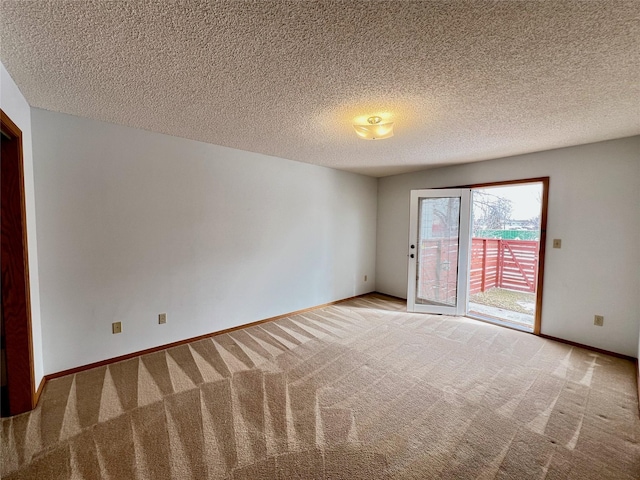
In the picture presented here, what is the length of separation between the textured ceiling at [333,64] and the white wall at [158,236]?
42 centimetres

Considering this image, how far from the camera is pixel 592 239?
2.86m

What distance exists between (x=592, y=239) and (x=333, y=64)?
3.42 metres

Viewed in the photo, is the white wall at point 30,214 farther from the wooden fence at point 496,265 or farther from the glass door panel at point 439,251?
the wooden fence at point 496,265

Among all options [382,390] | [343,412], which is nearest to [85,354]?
[343,412]

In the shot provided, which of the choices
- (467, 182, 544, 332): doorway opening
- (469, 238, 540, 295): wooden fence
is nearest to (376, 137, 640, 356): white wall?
(467, 182, 544, 332): doorway opening

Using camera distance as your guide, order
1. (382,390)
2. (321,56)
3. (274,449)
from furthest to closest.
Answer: (382,390) < (274,449) < (321,56)

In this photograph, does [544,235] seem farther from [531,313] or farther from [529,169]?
[531,313]

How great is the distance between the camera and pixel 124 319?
8.45 feet

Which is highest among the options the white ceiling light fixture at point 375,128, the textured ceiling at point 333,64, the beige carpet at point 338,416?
the textured ceiling at point 333,64

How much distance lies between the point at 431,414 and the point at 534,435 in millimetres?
622

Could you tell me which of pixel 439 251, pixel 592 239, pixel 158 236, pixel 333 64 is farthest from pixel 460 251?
pixel 158 236

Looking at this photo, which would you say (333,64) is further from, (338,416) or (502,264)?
(502,264)

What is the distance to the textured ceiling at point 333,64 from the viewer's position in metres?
1.14

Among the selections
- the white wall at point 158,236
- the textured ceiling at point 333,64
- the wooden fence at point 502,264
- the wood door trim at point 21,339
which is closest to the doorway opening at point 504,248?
the wooden fence at point 502,264
